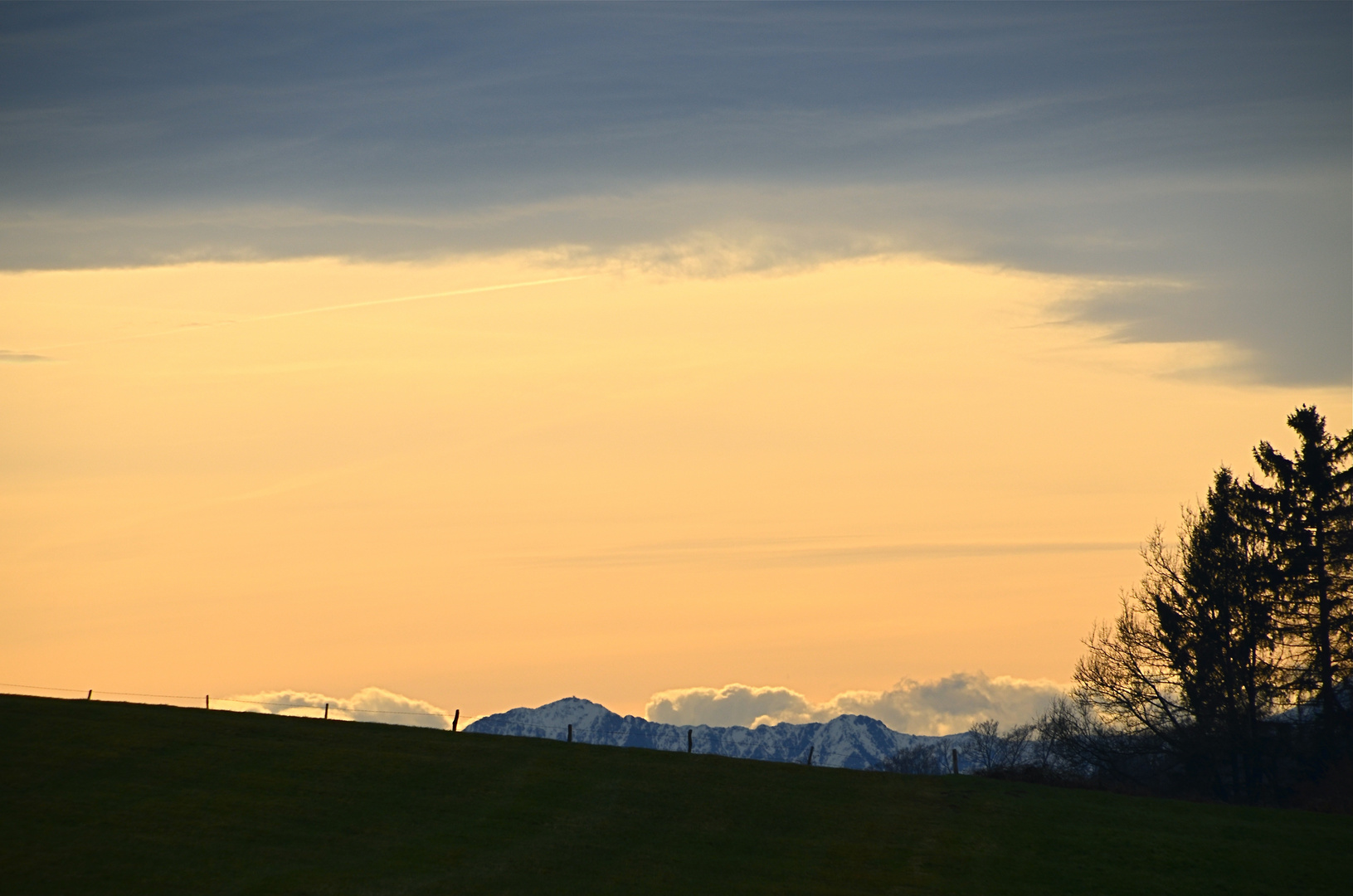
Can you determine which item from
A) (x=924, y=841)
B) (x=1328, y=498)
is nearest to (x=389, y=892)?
(x=924, y=841)

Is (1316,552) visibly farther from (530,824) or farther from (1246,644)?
(530,824)

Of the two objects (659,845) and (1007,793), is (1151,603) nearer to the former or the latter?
(1007,793)

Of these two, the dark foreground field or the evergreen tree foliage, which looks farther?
the evergreen tree foliage

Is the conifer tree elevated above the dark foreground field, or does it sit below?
above

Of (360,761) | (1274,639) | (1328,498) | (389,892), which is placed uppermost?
(1328,498)

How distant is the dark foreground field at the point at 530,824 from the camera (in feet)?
171

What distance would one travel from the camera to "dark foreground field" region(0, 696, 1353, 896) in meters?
52.2

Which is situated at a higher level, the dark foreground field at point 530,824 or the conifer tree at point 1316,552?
the conifer tree at point 1316,552

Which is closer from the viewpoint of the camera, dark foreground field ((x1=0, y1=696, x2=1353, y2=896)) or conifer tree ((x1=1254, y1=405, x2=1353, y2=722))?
dark foreground field ((x1=0, y1=696, x2=1353, y2=896))

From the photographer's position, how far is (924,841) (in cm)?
6272

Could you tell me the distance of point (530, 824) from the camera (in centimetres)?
6094

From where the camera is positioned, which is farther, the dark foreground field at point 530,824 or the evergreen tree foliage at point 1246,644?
the evergreen tree foliage at point 1246,644

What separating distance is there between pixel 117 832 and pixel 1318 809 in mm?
68792

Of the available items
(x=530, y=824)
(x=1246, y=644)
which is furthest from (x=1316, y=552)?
(x=530, y=824)
